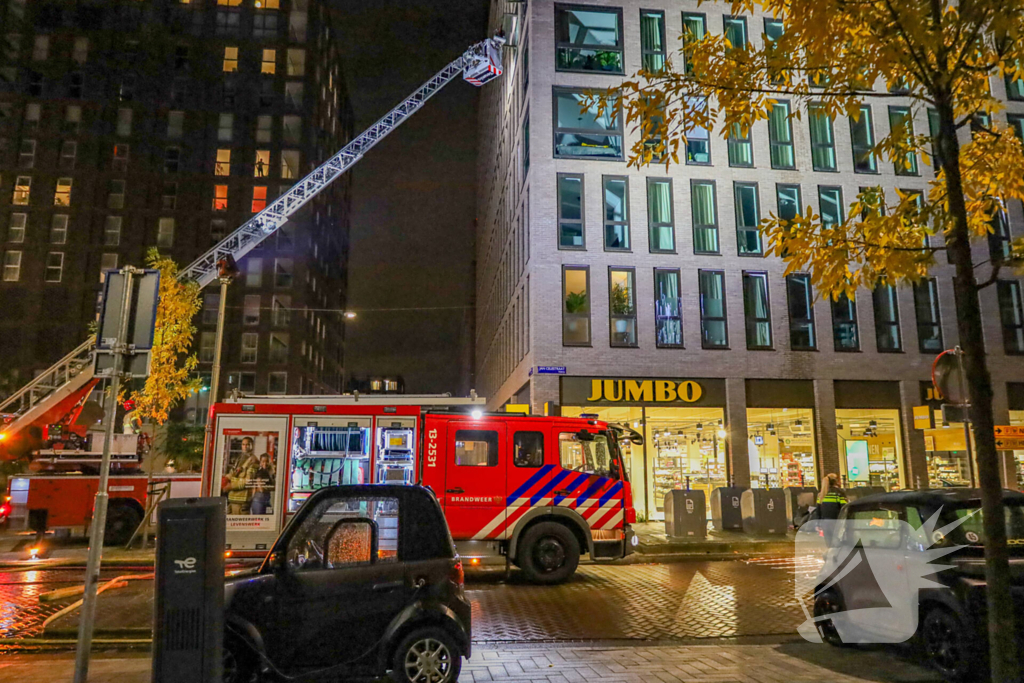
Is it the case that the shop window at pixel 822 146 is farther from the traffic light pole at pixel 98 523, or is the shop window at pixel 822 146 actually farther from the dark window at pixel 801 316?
the traffic light pole at pixel 98 523

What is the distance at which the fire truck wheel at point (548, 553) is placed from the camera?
38.6ft

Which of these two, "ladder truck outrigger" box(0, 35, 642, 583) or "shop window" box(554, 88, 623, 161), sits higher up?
"shop window" box(554, 88, 623, 161)

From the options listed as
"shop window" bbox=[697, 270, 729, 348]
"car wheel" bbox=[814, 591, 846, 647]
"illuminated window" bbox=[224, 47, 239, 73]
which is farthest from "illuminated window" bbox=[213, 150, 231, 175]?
"car wheel" bbox=[814, 591, 846, 647]

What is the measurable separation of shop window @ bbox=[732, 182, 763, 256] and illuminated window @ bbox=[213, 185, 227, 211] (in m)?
48.2

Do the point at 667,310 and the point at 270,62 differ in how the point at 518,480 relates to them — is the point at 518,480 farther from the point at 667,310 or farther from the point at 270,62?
the point at 270,62

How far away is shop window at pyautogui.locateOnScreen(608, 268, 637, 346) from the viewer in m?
22.8

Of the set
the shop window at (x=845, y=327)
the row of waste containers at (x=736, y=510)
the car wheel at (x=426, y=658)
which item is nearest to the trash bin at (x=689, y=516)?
the row of waste containers at (x=736, y=510)

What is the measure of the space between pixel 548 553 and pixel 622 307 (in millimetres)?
12545

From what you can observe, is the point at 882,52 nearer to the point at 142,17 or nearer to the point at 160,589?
the point at 160,589

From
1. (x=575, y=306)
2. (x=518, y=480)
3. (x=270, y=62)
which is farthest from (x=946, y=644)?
(x=270, y=62)

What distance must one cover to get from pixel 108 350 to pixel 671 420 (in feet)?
64.5

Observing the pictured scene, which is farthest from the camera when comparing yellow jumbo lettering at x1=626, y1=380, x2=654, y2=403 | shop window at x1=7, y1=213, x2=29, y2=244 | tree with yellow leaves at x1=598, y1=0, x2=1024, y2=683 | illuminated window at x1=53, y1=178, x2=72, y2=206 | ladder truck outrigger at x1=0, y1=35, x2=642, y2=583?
illuminated window at x1=53, y1=178, x2=72, y2=206

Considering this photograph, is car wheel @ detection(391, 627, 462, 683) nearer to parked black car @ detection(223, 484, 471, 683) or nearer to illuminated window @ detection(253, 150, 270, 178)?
parked black car @ detection(223, 484, 471, 683)

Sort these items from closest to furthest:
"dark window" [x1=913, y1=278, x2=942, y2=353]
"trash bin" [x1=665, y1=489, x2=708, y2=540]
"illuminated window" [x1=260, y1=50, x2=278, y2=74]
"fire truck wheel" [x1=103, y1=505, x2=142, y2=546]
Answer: "fire truck wheel" [x1=103, y1=505, x2=142, y2=546]
"trash bin" [x1=665, y1=489, x2=708, y2=540]
"dark window" [x1=913, y1=278, x2=942, y2=353]
"illuminated window" [x1=260, y1=50, x2=278, y2=74]
